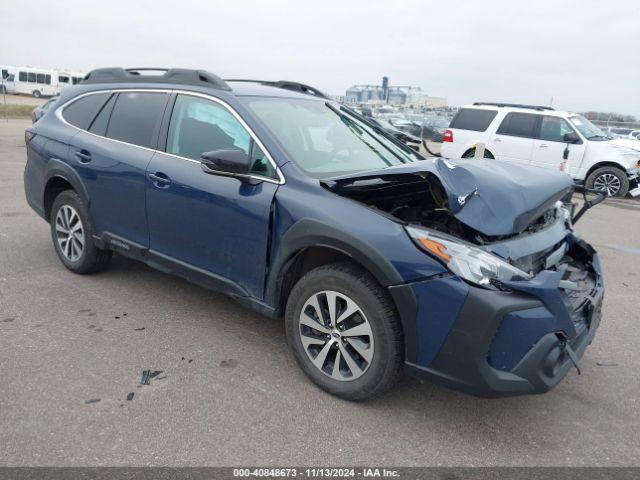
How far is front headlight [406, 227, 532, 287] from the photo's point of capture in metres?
2.50

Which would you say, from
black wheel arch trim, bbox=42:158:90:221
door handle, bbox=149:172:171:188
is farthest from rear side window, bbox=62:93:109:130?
door handle, bbox=149:172:171:188

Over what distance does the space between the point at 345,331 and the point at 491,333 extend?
82cm

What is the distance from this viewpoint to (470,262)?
2535mm

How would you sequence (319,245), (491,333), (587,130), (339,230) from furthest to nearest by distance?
(587,130) → (319,245) → (339,230) → (491,333)

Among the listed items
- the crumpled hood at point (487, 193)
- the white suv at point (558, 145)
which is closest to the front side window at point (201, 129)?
the crumpled hood at point (487, 193)

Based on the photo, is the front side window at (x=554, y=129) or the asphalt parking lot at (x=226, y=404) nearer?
the asphalt parking lot at (x=226, y=404)

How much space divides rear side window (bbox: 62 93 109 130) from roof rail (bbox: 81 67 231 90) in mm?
179

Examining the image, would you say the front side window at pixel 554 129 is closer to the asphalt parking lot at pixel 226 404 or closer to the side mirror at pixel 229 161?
the asphalt parking lot at pixel 226 404

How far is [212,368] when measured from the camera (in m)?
3.29

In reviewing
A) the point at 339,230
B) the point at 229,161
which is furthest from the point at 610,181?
the point at 229,161

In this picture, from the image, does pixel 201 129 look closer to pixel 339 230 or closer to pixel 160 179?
pixel 160 179

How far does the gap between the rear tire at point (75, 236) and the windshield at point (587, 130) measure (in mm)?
11012

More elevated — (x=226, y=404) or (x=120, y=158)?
(x=120, y=158)

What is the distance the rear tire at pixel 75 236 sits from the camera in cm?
449
